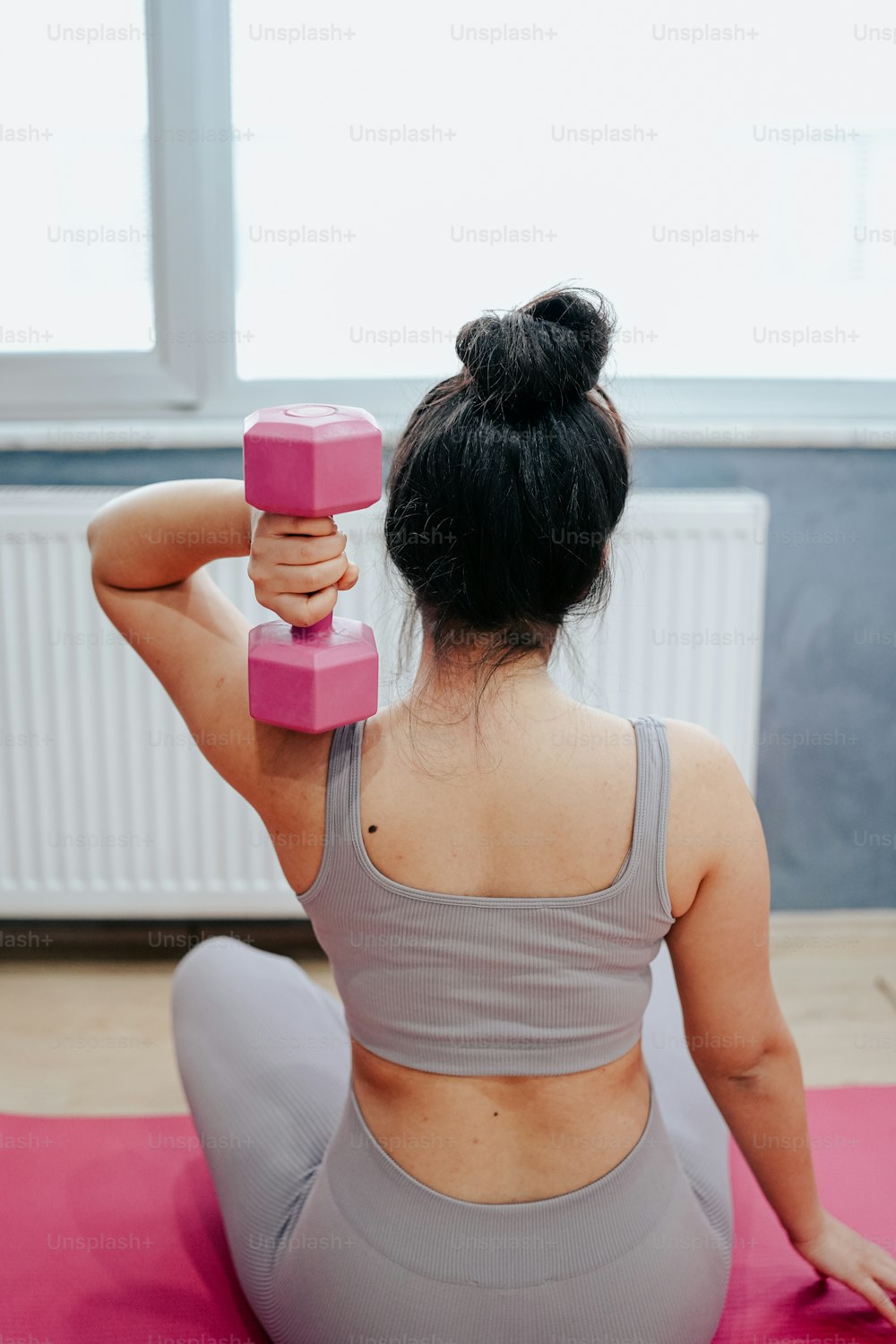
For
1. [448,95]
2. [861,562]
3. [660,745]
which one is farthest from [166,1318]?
[448,95]

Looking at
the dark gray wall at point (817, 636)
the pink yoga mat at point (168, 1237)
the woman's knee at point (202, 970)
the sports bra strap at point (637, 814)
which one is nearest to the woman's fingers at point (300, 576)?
the sports bra strap at point (637, 814)

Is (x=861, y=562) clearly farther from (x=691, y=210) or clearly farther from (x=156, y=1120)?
(x=156, y=1120)

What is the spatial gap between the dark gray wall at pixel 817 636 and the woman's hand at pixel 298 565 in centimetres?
121

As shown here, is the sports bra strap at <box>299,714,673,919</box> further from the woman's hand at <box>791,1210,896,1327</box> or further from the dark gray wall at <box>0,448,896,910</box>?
the dark gray wall at <box>0,448,896,910</box>

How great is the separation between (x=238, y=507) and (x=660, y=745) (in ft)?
1.25

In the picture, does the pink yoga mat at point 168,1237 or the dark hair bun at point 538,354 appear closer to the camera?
the dark hair bun at point 538,354

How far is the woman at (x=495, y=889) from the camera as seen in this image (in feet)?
3.01

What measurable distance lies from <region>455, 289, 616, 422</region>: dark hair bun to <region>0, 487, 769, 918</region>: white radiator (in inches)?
40.0

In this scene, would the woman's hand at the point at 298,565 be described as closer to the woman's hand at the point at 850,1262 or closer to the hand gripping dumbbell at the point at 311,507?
the hand gripping dumbbell at the point at 311,507

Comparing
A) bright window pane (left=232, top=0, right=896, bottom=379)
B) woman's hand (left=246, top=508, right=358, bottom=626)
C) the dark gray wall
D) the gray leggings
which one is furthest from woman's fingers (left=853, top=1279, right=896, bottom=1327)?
bright window pane (left=232, top=0, right=896, bottom=379)

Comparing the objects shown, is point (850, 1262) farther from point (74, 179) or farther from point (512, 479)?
point (74, 179)

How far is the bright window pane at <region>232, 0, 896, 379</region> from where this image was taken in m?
1.99

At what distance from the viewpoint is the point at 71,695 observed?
2.07 m

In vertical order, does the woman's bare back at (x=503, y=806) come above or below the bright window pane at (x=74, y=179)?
below
